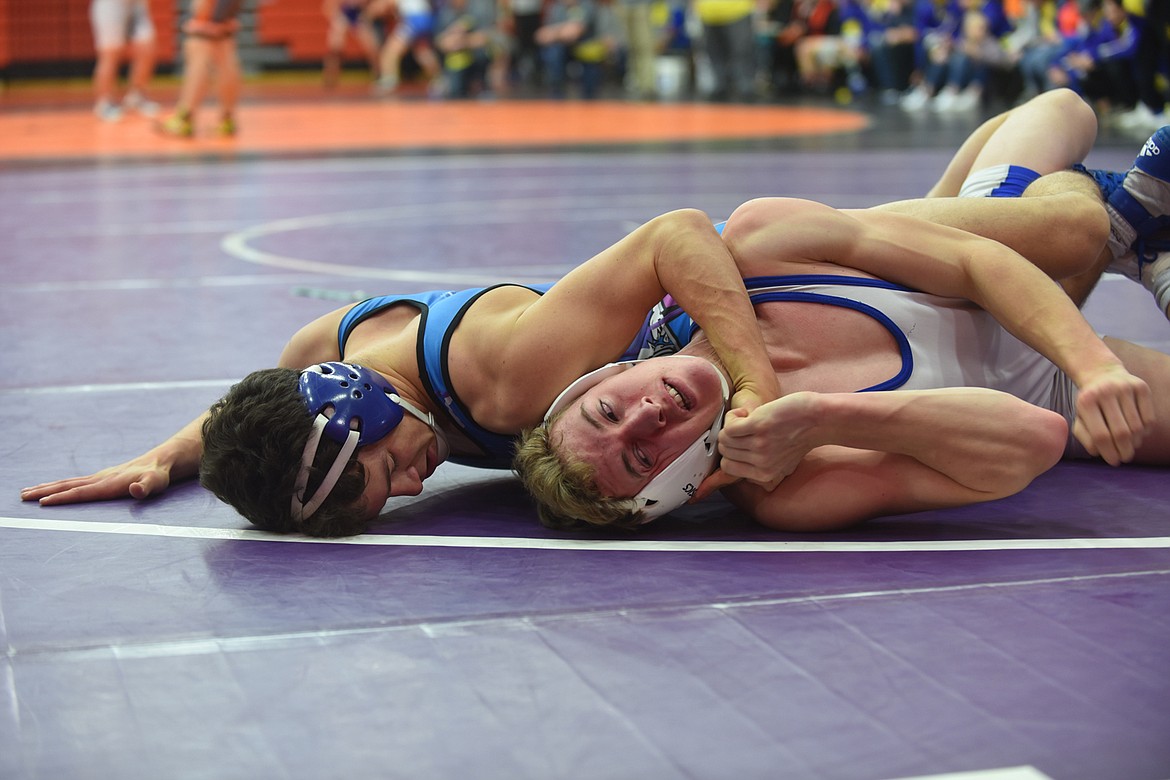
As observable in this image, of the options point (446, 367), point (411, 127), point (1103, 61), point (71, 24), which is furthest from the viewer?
point (71, 24)

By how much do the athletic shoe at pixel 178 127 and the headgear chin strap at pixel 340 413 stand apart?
31.7 feet

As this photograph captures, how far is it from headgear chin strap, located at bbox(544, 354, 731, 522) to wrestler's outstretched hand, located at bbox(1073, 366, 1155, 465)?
63cm

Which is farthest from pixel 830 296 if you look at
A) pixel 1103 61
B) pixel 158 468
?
pixel 1103 61

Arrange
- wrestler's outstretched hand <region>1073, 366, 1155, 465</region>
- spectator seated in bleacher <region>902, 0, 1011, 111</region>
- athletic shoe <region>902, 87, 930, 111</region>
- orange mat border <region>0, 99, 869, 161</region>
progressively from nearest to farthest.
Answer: wrestler's outstretched hand <region>1073, 366, 1155, 465</region>, orange mat border <region>0, 99, 869, 161</region>, spectator seated in bleacher <region>902, 0, 1011, 111</region>, athletic shoe <region>902, 87, 930, 111</region>

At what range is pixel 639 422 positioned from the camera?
2.57 m

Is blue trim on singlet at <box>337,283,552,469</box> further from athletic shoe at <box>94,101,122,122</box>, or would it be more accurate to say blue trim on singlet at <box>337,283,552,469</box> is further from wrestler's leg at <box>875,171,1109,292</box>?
athletic shoe at <box>94,101,122,122</box>

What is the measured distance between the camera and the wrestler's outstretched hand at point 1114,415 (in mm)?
2445

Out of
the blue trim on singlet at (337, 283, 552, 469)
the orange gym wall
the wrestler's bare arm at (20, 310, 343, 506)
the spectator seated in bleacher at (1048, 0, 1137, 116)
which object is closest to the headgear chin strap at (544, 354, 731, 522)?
the blue trim on singlet at (337, 283, 552, 469)

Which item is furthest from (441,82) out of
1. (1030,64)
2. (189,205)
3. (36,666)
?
(36,666)

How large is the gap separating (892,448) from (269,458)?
44.5 inches

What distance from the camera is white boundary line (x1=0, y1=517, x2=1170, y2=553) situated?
2.61m

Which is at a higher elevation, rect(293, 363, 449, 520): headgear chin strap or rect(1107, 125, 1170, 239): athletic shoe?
rect(1107, 125, 1170, 239): athletic shoe

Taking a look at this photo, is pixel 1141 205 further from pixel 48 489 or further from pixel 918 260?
pixel 48 489

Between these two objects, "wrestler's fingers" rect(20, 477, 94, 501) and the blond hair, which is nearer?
the blond hair
